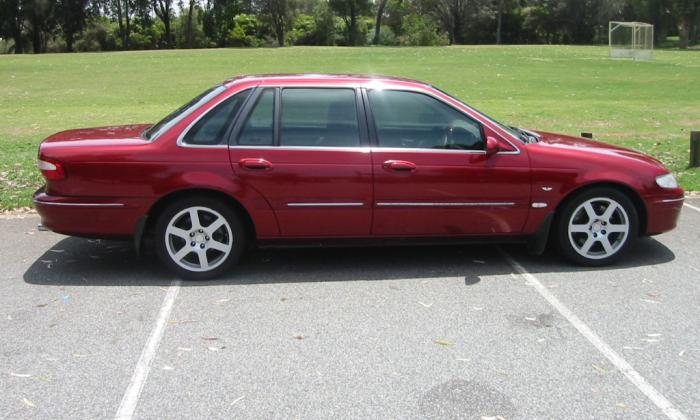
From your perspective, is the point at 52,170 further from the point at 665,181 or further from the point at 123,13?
the point at 123,13

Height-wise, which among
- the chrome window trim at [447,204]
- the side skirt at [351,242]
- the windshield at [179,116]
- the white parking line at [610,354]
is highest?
the windshield at [179,116]

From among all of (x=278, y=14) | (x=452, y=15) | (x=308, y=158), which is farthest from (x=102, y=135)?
(x=452, y=15)

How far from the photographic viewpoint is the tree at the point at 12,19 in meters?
73.9

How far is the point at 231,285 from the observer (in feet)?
17.2

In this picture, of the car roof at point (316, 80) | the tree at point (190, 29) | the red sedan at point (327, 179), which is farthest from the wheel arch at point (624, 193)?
the tree at point (190, 29)

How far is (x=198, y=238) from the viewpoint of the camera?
17.3 feet

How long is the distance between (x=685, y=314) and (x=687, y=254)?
1.54 metres

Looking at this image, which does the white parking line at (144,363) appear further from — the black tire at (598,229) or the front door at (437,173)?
the black tire at (598,229)

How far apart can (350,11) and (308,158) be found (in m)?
83.4

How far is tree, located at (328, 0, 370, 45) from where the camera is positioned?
83312mm

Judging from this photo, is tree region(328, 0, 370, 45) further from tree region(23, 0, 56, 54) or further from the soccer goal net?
the soccer goal net

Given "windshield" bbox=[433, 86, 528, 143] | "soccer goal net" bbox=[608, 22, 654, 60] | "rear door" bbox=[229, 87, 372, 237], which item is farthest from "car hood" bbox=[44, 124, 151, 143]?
"soccer goal net" bbox=[608, 22, 654, 60]

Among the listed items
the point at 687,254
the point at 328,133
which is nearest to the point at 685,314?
the point at 687,254

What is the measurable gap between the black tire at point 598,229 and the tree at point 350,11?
259 ft
